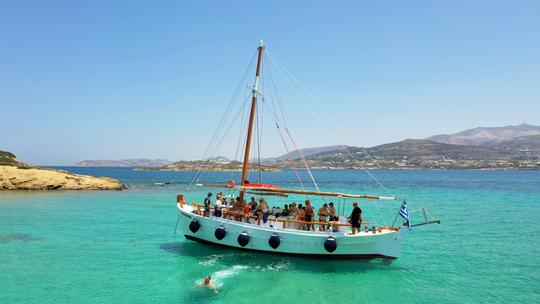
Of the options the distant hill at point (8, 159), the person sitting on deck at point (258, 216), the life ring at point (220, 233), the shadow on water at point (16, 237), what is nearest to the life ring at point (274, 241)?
the person sitting on deck at point (258, 216)

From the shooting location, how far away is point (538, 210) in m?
37.1

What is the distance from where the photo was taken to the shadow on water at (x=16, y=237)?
21.8 meters

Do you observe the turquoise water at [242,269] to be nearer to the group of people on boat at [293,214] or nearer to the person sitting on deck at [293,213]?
the group of people on boat at [293,214]

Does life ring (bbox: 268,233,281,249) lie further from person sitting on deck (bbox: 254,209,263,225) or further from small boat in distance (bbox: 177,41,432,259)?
person sitting on deck (bbox: 254,209,263,225)

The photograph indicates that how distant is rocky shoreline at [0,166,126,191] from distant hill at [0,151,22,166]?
46.9ft

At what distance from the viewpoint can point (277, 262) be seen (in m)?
17.9

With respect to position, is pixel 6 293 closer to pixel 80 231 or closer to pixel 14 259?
pixel 14 259

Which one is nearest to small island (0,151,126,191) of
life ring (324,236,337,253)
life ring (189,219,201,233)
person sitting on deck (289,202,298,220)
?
life ring (189,219,201,233)

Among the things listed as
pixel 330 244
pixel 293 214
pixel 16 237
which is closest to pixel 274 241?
pixel 293 214

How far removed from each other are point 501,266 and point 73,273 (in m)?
19.7

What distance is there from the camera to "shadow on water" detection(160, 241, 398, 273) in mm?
17044

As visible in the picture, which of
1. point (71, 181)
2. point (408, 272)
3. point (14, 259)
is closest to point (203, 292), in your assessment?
point (408, 272)

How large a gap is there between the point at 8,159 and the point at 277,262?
75449mm

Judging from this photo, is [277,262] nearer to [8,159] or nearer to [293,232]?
[293,232]
